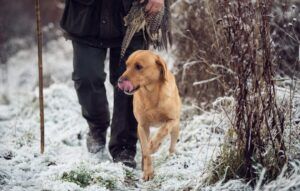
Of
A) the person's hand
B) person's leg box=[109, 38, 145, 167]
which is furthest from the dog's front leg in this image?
the person's hand

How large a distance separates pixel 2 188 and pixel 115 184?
77 centimetres

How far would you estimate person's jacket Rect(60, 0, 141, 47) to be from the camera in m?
4.43

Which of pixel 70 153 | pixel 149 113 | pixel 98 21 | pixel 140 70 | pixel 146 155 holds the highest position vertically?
pixel 98 21

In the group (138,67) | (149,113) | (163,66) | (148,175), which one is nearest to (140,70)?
(138,67)

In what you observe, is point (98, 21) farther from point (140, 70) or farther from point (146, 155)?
point (146, 155)

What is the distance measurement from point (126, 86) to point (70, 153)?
1.29 meters

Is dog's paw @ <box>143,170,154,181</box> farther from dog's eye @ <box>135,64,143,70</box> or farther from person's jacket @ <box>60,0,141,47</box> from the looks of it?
person's jacket @ <box>60,0,141,47</box>

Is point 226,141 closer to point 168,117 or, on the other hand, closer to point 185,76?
point 168,117

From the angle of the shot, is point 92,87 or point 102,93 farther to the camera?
point 102,93

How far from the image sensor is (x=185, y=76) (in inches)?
251

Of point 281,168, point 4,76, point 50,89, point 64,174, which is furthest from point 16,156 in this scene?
point 4,76

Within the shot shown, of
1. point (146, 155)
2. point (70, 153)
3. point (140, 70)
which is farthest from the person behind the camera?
point (70, 153)

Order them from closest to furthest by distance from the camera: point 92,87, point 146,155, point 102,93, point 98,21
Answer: point 146,155, point 98,21, point 92,87, point 102,93

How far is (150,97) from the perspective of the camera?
14.5 feet
